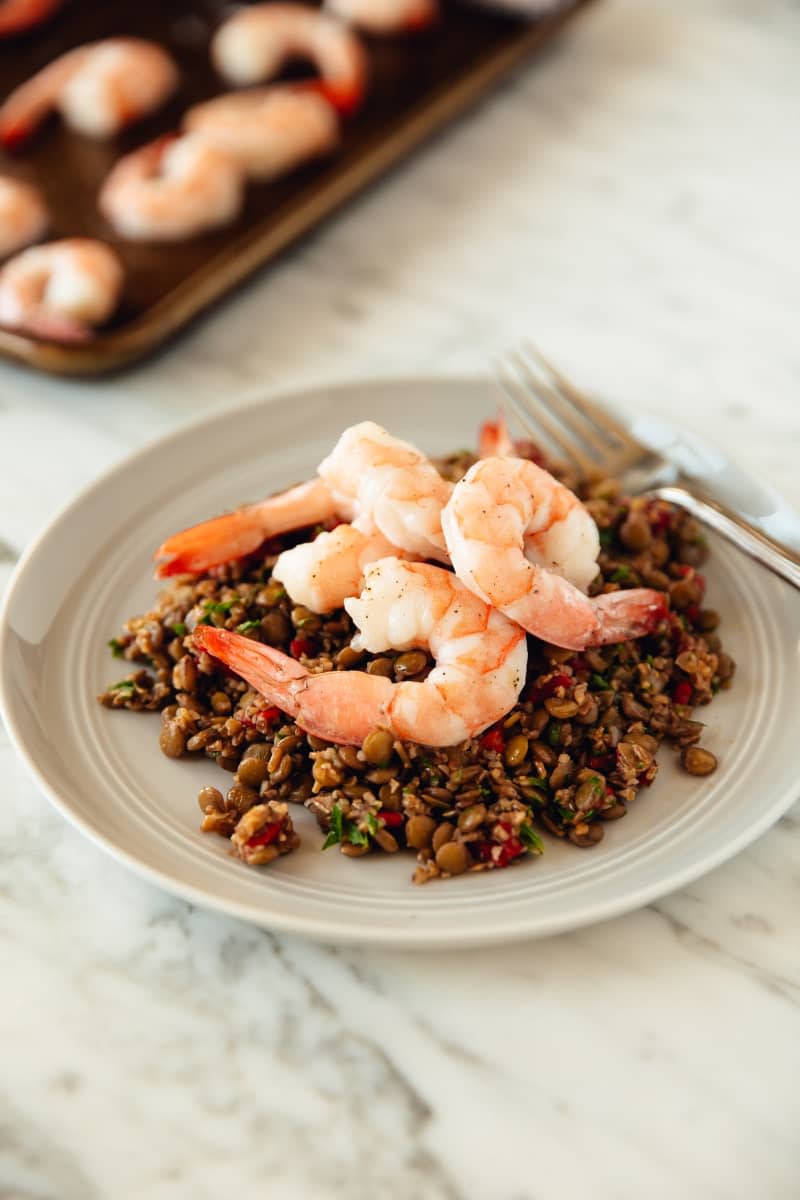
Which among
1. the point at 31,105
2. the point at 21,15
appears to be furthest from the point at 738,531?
the point at 21,15

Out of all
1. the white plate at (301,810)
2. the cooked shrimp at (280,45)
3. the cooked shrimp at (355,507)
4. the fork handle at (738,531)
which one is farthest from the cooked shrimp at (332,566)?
the cooked shrimp at (280,45)

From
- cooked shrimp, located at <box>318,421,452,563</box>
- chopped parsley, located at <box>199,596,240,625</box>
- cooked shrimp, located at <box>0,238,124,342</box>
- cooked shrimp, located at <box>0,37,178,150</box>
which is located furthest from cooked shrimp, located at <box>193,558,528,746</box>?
cooked shrimp, located at <box>0,37,178,150</box>

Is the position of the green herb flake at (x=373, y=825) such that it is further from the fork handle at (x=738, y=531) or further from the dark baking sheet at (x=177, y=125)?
the dark baking sheet at (x=177, y=125)

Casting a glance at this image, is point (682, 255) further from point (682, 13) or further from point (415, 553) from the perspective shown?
point (415, 553)

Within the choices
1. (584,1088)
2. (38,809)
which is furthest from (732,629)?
(38,809)

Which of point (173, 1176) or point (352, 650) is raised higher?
point (352, 650)

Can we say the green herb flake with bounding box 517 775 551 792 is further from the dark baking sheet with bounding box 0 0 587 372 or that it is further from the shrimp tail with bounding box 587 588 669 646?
the dark baking sheet with bounding box 0 0 587 372
